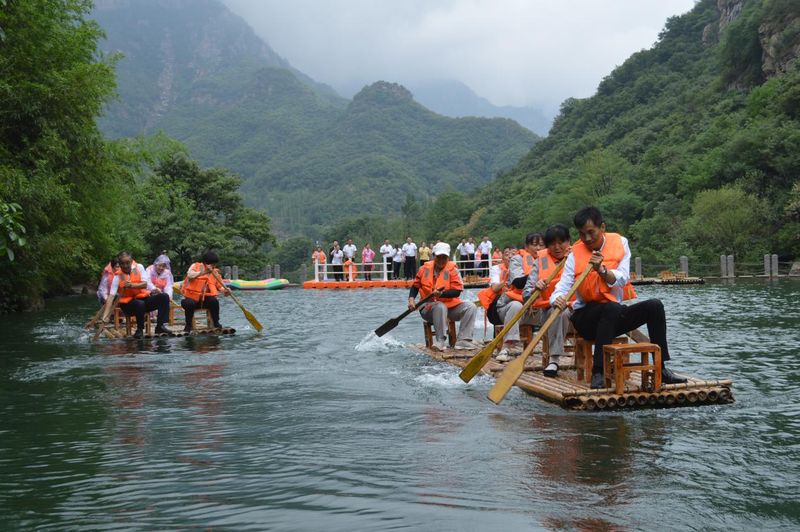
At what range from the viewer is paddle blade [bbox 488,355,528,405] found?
7.10 metres

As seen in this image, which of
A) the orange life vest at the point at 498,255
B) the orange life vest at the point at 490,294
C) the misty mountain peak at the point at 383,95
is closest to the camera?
the orange life vest at the point at 490,294

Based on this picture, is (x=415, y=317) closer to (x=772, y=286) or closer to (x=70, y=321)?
(x=70, y=321)

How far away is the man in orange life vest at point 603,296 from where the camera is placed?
7195 mm

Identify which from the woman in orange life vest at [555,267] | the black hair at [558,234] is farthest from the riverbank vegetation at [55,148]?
the black hair at [558,234]

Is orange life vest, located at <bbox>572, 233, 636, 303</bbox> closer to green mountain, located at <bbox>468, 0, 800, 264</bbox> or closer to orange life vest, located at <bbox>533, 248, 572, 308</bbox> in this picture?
orange life vest, located at <bbox>533, 248, 572, 308</bbox>

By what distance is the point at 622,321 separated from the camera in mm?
7309

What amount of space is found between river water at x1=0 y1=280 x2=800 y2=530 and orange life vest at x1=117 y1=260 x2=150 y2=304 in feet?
10.6

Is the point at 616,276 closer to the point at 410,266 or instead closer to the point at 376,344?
the point at 376,344

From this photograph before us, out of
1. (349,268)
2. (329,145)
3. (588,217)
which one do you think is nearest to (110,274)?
(588,217)

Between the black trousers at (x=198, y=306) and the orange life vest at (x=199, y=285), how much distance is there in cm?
7

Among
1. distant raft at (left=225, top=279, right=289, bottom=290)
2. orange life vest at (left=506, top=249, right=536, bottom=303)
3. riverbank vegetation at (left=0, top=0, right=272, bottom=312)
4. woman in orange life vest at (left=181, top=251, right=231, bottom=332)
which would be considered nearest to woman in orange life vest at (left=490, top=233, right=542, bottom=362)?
orange life vest at (left=506, top=249, right=536, bottom=303)

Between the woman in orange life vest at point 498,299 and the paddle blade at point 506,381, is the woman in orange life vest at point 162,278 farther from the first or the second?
the paddle blade at point 506,381

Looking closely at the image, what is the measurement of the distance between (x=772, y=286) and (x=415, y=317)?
45.4ft

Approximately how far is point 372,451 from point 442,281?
4999mm
